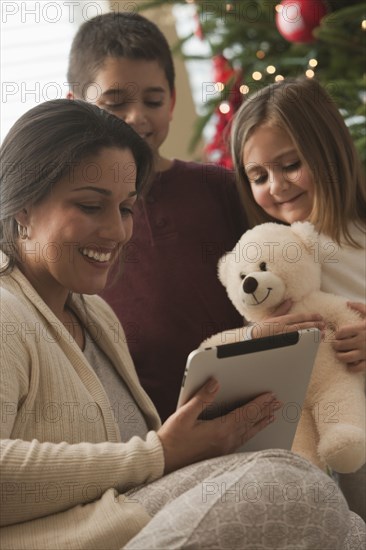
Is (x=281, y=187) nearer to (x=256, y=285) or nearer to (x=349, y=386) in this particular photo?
(x=256, y=285)

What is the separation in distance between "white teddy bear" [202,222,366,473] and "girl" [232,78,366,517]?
0.19 feet

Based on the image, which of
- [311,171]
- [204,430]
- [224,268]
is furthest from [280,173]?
[204,430]

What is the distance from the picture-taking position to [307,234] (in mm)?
1438

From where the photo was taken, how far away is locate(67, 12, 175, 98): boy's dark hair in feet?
5.40

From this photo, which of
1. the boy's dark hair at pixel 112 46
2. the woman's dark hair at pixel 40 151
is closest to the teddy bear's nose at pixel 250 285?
the woman's dark hair at pixel 40 151

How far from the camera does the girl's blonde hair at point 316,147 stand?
4.93 feet

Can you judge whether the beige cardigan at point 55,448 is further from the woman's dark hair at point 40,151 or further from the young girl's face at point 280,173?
the young girl's face at point 280,173

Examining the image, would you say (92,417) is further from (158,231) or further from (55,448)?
(158,231)

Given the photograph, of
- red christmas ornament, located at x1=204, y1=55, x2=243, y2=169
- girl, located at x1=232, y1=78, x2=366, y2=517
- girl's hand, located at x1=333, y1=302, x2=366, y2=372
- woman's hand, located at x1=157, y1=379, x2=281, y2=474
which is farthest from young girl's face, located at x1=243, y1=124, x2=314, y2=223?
red christmas ornament, located at x1=204, y1=55, x2=243, y2=169

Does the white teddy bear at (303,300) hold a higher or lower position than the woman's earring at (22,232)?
lower

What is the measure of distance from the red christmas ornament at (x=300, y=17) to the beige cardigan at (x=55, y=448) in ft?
3.86

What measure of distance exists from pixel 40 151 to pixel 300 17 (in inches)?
41.9

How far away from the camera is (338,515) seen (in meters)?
0.92

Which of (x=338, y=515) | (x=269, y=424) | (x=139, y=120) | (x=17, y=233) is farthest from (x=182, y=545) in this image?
(x=139, y=120)
